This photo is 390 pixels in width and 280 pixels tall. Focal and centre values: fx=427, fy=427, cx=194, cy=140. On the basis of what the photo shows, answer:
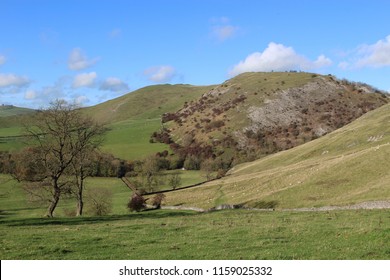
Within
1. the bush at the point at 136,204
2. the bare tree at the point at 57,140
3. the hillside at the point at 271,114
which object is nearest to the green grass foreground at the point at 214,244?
the bare tree at the point at 57,140

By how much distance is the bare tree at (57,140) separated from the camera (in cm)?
4862

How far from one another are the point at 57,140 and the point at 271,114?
415ft

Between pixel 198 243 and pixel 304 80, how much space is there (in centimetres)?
17904

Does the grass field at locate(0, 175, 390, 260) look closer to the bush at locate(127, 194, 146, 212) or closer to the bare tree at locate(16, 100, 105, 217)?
the bare tree at locate(16, 100, 105, 217)

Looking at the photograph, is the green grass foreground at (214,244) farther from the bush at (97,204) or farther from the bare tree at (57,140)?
the bush at (97,204)

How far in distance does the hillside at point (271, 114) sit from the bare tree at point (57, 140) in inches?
3528

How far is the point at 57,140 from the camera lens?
50188 millimetres

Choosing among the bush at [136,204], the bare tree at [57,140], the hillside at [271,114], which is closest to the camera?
the bare tree at [57,140]

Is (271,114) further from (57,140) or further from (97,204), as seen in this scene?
(57,140)

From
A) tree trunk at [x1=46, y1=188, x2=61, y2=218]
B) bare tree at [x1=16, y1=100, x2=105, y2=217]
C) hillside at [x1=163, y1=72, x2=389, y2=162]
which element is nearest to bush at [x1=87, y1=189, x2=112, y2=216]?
bare tree at [x1=16, y1=100, x2=105, y2=217]

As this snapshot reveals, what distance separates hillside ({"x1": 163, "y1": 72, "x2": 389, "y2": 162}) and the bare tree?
294 feet

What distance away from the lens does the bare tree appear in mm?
48625

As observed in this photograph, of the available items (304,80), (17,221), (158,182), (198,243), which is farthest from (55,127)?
(304,80)

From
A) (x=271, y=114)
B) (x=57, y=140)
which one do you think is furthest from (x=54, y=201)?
(x=271, y=114)
